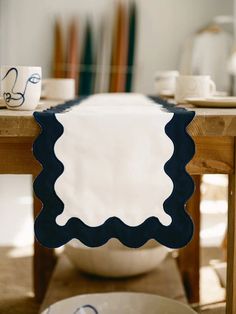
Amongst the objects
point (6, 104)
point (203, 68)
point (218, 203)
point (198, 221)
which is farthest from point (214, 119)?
point (203, 68)

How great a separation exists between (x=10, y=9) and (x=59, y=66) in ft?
2.55

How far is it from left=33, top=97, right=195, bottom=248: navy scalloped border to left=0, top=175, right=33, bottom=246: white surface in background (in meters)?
1.66

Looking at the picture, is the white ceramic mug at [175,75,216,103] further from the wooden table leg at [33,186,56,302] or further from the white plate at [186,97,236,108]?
the wooden table leg at [33,186,56,302]

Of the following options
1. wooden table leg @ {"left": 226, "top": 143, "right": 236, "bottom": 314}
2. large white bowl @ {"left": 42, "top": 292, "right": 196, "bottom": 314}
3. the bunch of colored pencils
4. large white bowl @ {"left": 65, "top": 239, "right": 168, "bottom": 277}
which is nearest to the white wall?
the bunch of colored pencils

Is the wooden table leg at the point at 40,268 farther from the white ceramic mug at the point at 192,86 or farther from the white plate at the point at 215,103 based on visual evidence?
the white plate at the point at 215,103

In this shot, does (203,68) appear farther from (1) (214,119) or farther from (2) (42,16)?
(1) (214,119)

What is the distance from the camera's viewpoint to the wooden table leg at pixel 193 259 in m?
1.87

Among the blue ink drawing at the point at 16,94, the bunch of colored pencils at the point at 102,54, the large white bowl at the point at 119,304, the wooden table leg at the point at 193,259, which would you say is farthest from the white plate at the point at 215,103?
the bunch of colored pencils at the point at 102,54

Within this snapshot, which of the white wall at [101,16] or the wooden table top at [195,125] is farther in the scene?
the white wall at [101,16]

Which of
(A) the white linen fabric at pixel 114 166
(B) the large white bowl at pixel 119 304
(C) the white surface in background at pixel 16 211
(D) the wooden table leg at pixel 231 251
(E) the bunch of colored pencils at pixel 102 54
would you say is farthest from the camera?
(E) the bunch of colored pencils at pixel 102 54

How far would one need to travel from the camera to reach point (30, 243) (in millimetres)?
2602

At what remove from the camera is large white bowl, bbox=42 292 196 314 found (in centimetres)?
→ 137

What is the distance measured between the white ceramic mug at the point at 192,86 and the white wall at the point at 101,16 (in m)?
4.31

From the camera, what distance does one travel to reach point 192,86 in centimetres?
142
